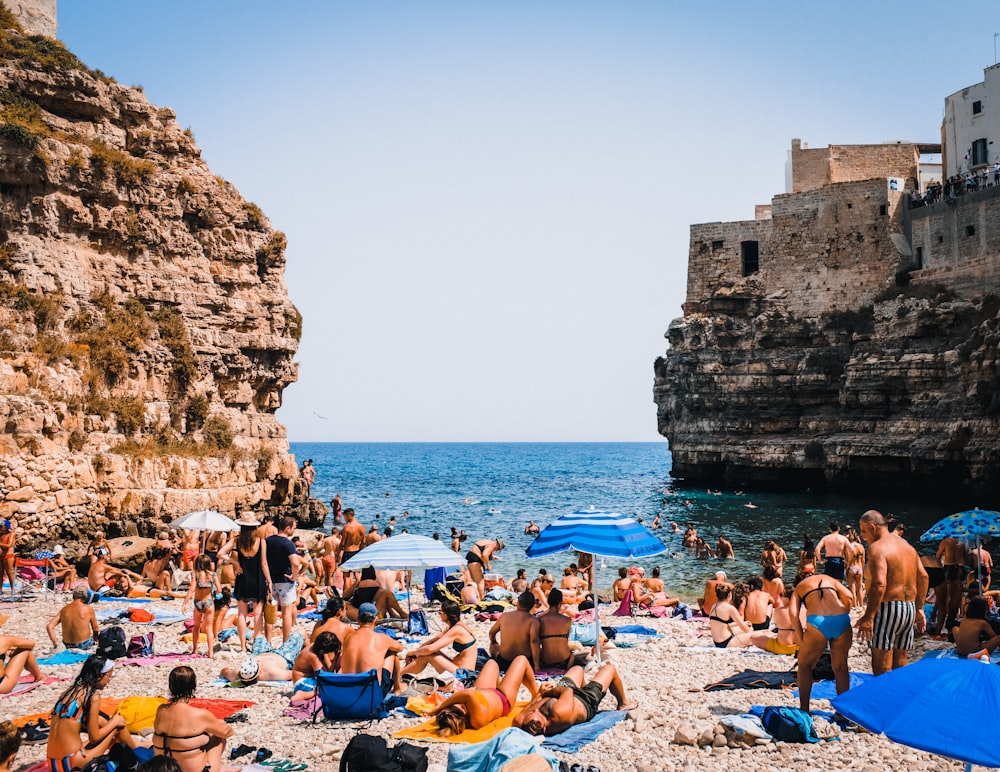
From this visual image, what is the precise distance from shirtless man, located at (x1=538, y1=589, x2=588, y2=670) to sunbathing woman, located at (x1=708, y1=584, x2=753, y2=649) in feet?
11.4

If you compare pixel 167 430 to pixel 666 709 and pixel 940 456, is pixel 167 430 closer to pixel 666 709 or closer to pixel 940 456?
pixel 666 709

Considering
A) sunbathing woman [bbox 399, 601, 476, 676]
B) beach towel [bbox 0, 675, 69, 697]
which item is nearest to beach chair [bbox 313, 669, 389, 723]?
sunbathing woman [bbox 399, 601, 476, 676]

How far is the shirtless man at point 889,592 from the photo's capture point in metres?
7.87

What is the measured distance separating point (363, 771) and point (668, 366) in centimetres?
4970

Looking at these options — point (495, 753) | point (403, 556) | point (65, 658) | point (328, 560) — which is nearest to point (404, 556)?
point (403, 556)

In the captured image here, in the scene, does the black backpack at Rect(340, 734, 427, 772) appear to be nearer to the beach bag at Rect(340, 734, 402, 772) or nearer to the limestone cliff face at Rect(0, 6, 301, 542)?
the beach bag at Rect(340, 734, 402, 772)

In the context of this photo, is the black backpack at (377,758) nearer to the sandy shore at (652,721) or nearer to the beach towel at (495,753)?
the beach towel at (495,753)

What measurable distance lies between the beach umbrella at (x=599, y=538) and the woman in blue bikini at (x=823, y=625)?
2.03m

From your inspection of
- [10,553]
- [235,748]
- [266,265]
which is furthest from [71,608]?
[266,265]

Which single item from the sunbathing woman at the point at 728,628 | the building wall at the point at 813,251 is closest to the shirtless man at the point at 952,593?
the sunbathing woman at the point at 728,628

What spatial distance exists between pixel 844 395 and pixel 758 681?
1512 inches

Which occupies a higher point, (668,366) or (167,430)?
(668,366)

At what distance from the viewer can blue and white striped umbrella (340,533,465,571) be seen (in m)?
11.5

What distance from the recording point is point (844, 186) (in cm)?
4659
